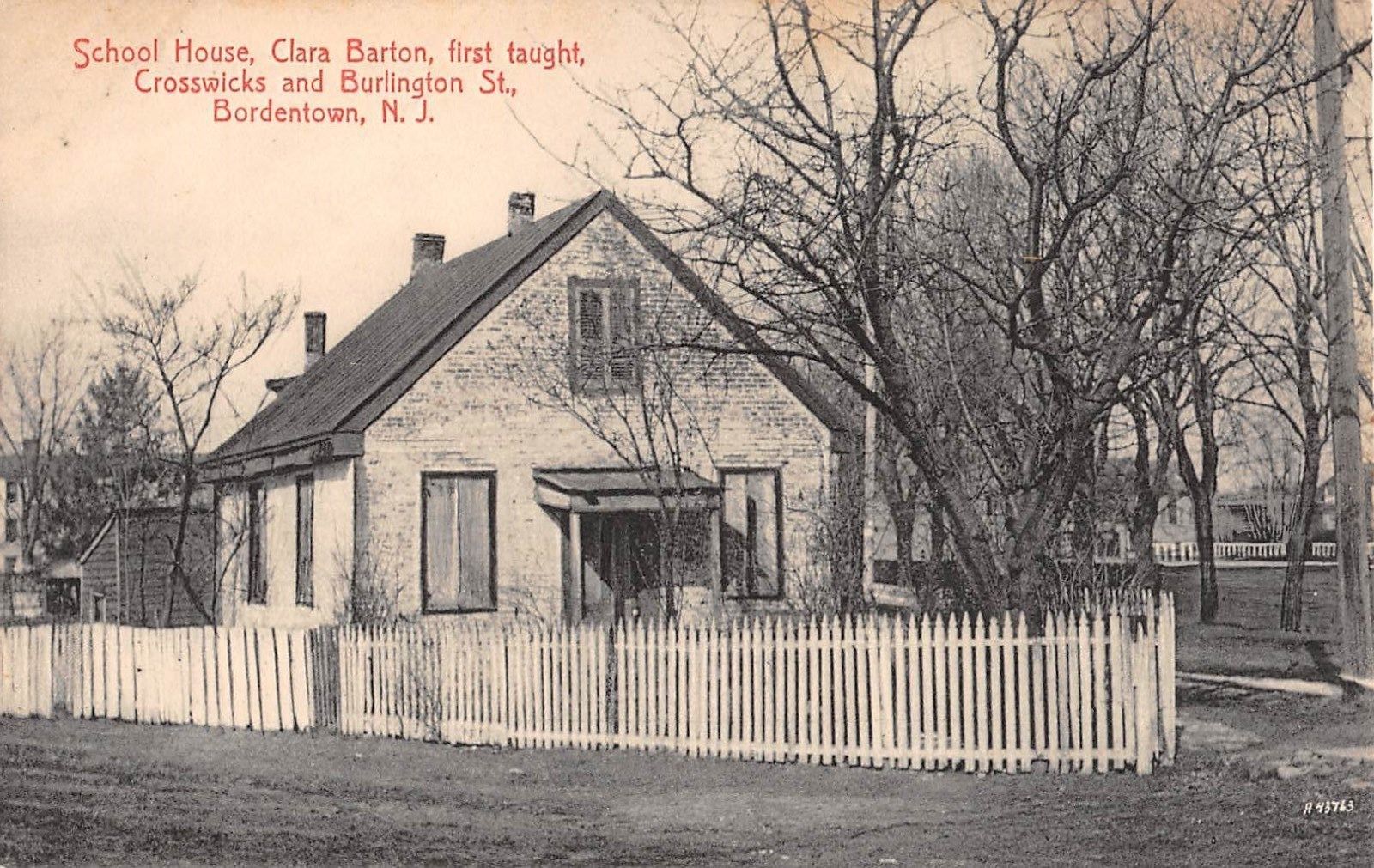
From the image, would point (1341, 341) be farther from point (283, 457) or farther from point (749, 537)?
point (283, 457)

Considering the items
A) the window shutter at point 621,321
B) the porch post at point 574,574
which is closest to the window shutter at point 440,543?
Result: the porch post at point 574,574

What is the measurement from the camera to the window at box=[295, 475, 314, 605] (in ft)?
63.0

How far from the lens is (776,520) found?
63.1ft

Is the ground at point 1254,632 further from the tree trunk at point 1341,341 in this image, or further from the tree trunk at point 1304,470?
the tree trunk at point 1341,341

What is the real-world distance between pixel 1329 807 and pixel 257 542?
53.5 feet

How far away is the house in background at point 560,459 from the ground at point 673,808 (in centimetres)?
468

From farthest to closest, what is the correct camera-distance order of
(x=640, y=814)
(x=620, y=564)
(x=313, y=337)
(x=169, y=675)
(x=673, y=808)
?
(x=313, y=337) → (x=620, y=564) → (x=169, y=675) → (x=673, y=808) → (x=640, y=814)

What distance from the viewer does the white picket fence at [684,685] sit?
11242 mm

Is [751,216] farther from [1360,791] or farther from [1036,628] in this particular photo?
[1360,791]

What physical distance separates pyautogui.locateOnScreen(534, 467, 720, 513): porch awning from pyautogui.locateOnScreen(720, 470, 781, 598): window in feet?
2.70

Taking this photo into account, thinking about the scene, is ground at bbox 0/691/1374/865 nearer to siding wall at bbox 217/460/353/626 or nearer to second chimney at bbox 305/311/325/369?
siding wall at bbox 217/460/353/626

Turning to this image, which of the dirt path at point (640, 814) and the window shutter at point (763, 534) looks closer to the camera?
the dirt path at point (640, 814)

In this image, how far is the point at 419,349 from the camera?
1781cm

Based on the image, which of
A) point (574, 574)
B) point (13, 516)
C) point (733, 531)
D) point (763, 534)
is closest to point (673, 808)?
point (574, 574)
